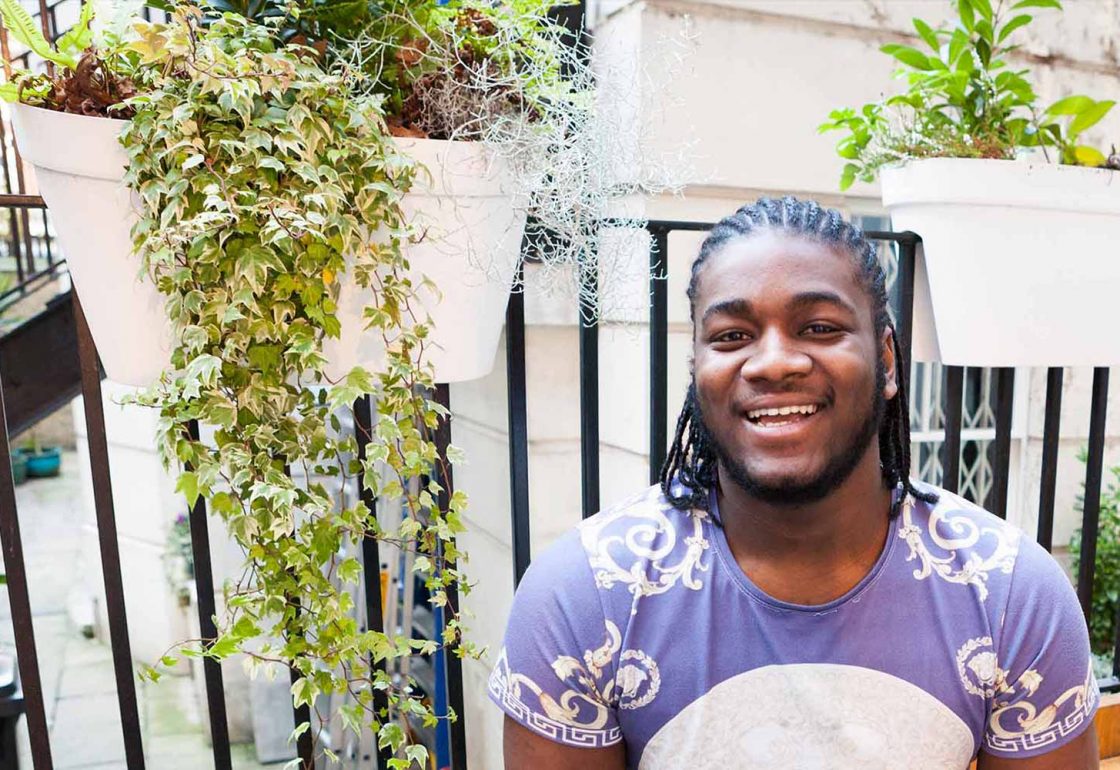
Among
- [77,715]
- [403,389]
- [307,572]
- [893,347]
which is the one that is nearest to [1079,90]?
[893,347]

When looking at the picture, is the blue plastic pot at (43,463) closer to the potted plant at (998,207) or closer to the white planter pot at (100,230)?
the white planter pot at (100,230)

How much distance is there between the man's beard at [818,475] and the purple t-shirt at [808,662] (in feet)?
0.42

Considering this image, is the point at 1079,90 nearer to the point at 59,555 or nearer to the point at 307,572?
the point at 307,572

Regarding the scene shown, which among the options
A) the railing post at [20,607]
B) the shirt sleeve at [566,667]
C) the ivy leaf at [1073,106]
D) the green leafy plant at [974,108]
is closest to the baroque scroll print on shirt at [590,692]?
the shirt sleeve at [566,667]

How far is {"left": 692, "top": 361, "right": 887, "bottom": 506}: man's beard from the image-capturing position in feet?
3.78

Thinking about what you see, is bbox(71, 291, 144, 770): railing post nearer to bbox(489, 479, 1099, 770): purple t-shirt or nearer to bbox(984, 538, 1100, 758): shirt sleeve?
bbox(489, 479, 1099, 770): purple t-shirt

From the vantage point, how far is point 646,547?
125cm

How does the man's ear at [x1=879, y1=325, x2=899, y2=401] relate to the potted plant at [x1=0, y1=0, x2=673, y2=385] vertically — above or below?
below

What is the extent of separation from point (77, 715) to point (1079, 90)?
5.69 m

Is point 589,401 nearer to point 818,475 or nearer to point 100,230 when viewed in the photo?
point 818,475

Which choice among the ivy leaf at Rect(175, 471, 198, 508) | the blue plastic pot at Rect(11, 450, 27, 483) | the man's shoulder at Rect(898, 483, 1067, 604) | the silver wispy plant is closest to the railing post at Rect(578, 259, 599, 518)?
the silver wispy plant

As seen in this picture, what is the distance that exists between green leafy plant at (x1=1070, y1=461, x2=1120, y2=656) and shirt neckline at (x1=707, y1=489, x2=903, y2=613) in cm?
259

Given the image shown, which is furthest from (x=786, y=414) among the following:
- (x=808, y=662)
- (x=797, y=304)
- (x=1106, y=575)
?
(x=1106, y=575)

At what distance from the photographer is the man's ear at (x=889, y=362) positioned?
49.3 inches
